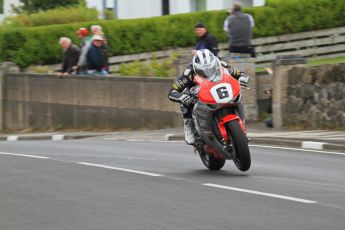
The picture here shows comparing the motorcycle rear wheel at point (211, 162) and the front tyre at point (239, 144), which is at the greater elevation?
the front tyre at point (239, 144)

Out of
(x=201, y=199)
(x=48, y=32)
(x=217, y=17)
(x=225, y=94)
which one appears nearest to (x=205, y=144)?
(x=225, y=94)

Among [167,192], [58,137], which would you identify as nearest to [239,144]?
[167,192]

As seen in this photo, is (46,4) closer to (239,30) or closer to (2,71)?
(2,71)

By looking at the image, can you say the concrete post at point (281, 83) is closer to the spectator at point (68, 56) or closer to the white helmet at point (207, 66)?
the spectator at point (68, 56)

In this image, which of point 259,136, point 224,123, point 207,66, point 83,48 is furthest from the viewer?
point 83,48

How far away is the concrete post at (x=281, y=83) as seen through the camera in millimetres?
20984

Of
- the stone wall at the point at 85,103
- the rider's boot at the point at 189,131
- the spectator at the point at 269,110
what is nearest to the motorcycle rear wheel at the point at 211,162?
the rider's boot at the point at 189,131

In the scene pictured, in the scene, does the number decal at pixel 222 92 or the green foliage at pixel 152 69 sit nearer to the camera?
the number decal at pixel 222 92

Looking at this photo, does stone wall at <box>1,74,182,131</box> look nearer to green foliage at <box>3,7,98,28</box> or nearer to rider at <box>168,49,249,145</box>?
green foliage at <box>3,7,98,28</box>

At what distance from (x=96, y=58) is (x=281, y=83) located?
216 inches

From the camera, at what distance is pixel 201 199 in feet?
35.7

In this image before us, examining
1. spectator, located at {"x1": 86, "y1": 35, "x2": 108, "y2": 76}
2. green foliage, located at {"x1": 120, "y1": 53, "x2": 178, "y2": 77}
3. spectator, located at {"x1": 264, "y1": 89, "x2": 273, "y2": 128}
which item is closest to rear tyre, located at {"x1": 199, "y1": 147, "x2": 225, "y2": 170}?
spectator, located at {"x1": 264, "y1": 89, "x2": 273, "y2": 128}

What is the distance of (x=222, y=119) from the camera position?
41.8 ft

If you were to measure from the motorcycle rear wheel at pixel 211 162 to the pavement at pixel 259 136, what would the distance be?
11.8 feet
